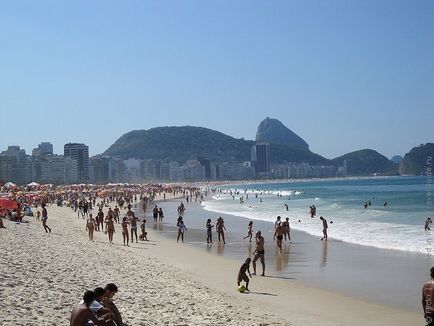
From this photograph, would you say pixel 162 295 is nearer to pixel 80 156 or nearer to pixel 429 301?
pixel 429 301

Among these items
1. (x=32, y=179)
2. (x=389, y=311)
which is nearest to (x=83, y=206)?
(x=389, y=311)

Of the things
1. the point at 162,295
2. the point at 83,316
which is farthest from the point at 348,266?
the point at 83,316

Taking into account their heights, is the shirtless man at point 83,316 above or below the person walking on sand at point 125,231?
above

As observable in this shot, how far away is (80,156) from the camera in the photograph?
596ft

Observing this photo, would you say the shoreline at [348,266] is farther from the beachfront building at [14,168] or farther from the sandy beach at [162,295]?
the beachfront building at [14,168]

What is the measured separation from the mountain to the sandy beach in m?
112

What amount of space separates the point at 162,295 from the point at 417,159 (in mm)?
144606

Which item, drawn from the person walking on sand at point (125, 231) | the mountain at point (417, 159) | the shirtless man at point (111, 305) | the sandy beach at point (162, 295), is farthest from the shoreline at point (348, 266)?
the mountain at point (417, 159)

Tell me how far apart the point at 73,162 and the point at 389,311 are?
168899mm

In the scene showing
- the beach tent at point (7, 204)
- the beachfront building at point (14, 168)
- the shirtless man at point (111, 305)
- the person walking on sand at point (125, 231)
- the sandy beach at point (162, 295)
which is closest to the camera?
the shirtless man at point (111, 305)

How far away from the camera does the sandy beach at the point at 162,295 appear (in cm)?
819

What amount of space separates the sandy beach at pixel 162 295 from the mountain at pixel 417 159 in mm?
111885

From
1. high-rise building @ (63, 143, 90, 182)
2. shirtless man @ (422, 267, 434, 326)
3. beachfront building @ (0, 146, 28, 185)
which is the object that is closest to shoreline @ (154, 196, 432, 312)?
shirtless man @ (422, 267, 434, 326)

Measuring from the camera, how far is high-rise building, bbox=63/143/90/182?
178800 mm
